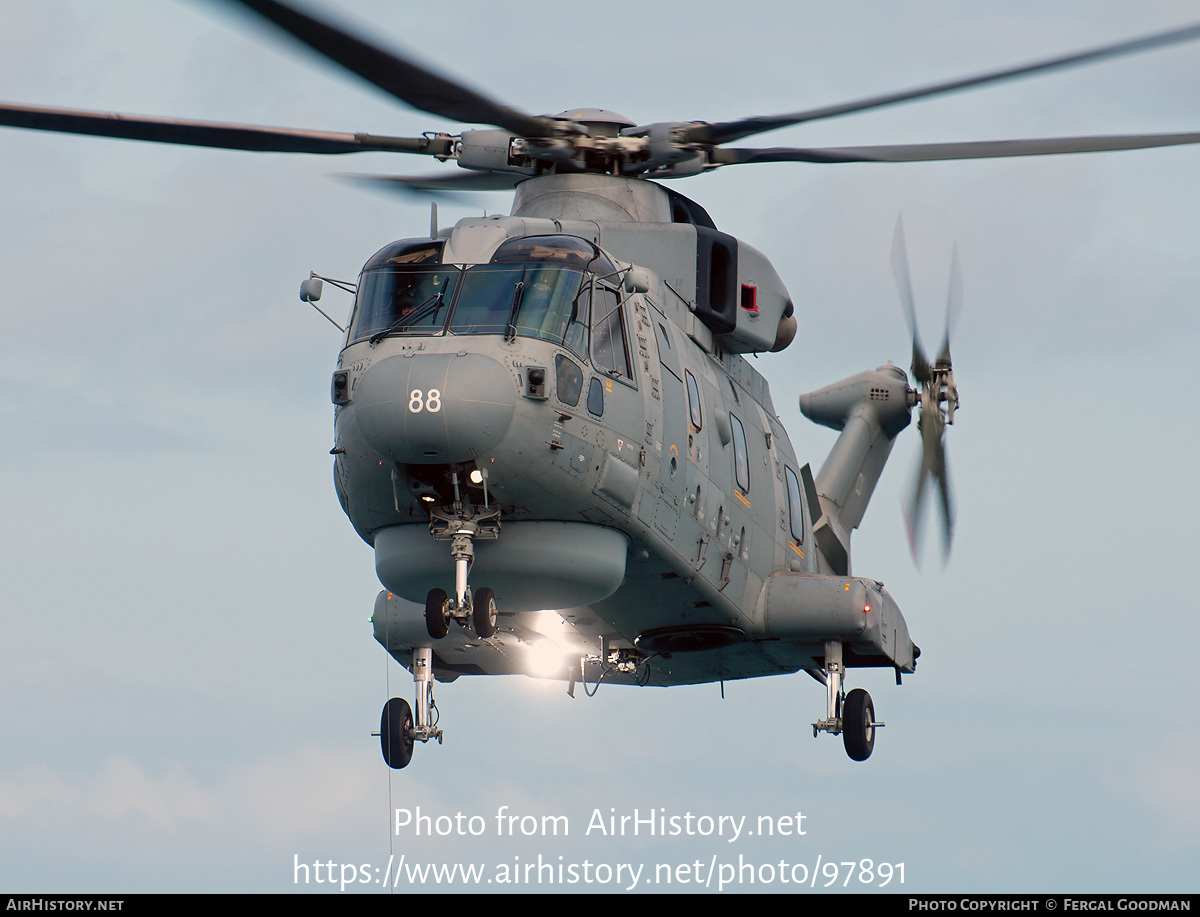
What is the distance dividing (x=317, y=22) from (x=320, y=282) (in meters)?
5.52

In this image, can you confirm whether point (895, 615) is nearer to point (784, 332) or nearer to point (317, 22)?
point (784, 332)

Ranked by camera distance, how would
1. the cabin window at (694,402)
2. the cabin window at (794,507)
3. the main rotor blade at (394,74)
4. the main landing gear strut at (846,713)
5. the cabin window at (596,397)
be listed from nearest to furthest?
the main rotor blade at (394,74), the cabin window at (596,397), the cabin window at (694,402), the main landing gear strut at (846,713), the cabin window at (794,507)

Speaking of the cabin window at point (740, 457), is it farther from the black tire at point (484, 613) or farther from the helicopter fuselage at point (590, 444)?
the black tire at point (484, 613)

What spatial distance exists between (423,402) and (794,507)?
8.23m

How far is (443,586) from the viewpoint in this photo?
72.8 feet

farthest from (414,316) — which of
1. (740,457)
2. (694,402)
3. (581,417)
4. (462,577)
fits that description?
(740,457)

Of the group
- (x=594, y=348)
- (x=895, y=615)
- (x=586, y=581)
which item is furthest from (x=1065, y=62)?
(x=895, y=615)

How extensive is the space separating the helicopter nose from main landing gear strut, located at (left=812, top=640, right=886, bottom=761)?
24.1 feet

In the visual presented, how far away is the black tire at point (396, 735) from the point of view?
2491cm

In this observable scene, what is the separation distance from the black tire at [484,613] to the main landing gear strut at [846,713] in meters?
5.85

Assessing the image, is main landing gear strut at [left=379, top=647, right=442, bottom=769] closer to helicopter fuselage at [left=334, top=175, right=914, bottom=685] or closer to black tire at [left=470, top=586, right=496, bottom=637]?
helicopter fuselage at [left=334, top=175, right=914, bottom=685]

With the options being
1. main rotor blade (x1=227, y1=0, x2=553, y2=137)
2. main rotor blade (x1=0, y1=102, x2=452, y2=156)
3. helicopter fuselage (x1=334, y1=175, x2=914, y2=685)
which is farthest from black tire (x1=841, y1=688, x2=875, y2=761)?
main rotor blade (x1=0, y1=102, x2=452, y2=156)

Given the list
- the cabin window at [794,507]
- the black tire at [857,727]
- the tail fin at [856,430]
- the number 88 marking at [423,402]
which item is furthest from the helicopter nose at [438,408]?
the tail fin at [856,430]

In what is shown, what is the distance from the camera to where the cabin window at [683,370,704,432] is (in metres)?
24.0
